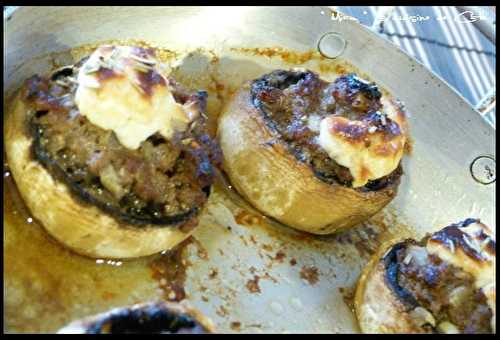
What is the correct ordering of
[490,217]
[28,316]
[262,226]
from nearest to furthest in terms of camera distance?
[28,316]
[262,226]
[490,217]

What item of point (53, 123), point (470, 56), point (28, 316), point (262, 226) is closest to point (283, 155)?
point (262, 226)

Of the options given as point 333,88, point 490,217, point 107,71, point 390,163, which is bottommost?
point 490,217

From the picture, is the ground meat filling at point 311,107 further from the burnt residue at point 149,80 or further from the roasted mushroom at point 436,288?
the burnt residue at point 149,80

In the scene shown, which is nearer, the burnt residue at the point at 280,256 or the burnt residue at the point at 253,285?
the burnt residue at the point at 253,285

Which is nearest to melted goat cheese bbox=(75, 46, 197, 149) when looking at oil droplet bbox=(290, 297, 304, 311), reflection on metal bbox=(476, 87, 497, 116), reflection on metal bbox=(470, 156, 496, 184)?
oil droplet bbox=(290, 297, 304, 311)

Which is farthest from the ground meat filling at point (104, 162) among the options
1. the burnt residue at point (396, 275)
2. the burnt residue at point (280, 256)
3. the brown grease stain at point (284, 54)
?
the brown grease stain at point (284, 54)

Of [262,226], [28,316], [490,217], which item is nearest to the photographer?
[28,316]

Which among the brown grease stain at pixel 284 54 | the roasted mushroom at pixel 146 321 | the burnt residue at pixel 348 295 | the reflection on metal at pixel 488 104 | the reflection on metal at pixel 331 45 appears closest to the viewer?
the roasted mushroom at pixel 146 321

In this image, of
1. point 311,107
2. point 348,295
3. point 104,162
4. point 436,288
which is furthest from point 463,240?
point 104,162

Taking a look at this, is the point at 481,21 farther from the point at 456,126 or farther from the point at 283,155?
the point at 283,155
